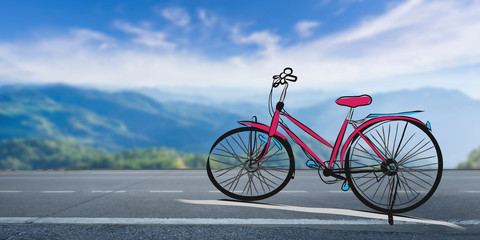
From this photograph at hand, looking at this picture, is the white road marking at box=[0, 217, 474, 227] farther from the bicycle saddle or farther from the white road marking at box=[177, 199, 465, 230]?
the bicycle saddle

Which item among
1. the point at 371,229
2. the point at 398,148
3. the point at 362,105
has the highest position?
the point at 362,105

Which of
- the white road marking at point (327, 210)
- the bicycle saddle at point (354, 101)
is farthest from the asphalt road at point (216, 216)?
the bicycle saddle at point (354, 101)

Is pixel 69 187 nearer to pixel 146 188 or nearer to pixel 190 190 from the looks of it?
pixel 146 188

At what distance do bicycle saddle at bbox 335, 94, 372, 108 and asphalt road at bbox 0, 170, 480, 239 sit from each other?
1.47m

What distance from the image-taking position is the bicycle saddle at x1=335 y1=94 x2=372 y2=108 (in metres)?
4.99

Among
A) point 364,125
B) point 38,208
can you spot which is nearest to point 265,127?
point 364,125

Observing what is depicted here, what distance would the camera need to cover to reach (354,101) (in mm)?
5062

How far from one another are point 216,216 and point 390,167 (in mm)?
2310

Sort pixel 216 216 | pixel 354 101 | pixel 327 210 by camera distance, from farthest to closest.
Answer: pixel 327 210 → pixel 216 216 → pixel 354 101

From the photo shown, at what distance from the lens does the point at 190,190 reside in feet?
27.2

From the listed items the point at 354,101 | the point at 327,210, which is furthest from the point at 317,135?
the point at 327,210

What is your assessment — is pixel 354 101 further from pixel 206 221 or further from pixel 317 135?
pixel 206 221

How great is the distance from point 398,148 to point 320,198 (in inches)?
96.7

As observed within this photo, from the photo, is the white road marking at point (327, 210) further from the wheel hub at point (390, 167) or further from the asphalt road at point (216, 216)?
the wheel hub at point (390, 167)
